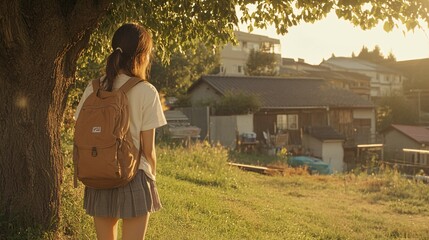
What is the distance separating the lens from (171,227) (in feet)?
20.5

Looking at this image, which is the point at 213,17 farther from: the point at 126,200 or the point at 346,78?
the point at 346,78

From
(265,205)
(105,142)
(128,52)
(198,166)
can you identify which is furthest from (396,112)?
(105,142)

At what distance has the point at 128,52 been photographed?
318 cm

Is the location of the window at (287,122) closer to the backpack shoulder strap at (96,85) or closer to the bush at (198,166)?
the bush at (198,166)

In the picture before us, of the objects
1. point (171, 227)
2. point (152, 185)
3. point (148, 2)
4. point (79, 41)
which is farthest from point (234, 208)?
point (152, 185)

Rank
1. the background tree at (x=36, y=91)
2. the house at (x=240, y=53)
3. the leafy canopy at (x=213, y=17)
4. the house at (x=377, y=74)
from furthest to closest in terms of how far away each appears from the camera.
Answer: the house at (x=377, y=74) → the house at (x=240, y=53) → the leafy canopy at (x=213, y=17) → the background tree at (x=36, y=91)

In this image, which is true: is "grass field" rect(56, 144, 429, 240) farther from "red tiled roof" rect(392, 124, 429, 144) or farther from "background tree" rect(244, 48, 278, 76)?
"background tree" rect(244, 48, 278, 76)

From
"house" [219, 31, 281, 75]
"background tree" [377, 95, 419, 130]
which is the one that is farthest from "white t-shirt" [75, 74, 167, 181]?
"house" [219, 31, 281, 75]

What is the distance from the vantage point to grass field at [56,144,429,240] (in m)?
6.47

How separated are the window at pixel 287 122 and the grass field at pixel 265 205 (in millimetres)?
15977

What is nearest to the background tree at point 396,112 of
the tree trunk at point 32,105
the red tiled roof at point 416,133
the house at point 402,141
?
the house at point 402,141

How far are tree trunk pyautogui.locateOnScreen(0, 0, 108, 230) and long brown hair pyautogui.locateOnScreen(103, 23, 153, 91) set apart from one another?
178 cm

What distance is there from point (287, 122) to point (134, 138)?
Answer: 3044 centimetres

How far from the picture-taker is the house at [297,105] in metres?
32.4
